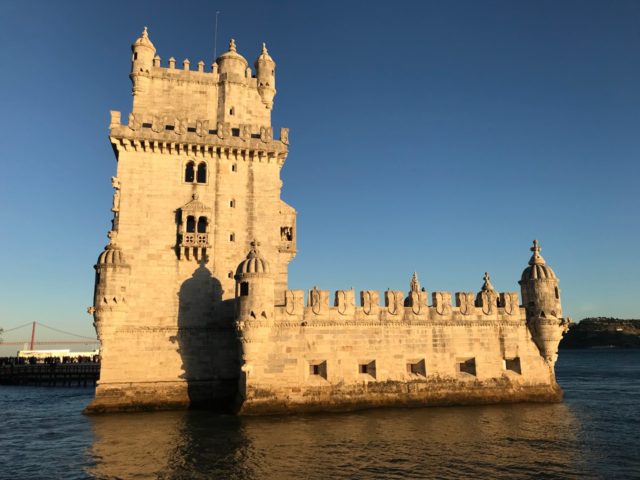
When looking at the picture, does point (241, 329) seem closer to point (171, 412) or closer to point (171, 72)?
point (171, 412)

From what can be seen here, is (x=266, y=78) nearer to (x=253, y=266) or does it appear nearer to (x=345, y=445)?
(x=253, y=266)

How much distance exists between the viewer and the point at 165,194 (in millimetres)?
29516

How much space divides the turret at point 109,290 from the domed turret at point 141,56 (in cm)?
1337

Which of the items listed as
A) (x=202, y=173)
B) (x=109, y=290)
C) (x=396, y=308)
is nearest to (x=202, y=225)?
(x=202, y=173)

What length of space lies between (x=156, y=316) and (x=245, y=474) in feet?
49.5

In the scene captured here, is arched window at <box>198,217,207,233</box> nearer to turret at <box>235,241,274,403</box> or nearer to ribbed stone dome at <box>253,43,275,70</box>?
turret at <box>235,241,274,403</box>

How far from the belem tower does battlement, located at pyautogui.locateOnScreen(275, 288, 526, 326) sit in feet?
0.25

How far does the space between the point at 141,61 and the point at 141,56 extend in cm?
39

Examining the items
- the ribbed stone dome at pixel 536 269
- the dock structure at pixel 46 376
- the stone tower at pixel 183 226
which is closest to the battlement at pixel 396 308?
the ribbed stone dome at pixel 536 269

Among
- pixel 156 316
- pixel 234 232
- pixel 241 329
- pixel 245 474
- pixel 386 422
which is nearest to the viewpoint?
pixel 245 474

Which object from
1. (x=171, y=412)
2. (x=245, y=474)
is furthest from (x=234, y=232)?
(x=245, y=474)

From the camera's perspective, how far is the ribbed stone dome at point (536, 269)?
94.1 feet

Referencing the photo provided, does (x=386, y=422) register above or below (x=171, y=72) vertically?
below

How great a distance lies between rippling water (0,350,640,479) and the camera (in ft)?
52.2
